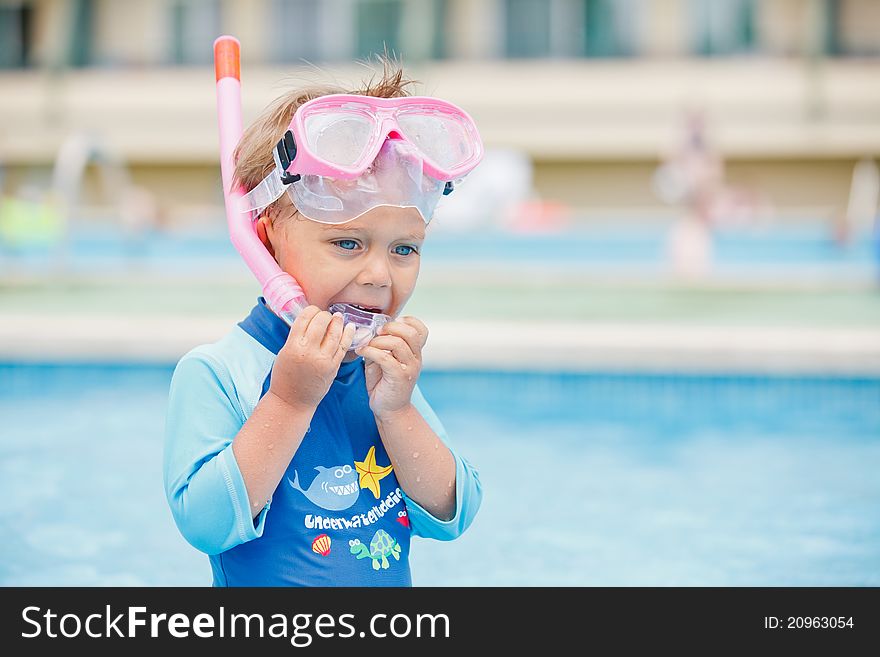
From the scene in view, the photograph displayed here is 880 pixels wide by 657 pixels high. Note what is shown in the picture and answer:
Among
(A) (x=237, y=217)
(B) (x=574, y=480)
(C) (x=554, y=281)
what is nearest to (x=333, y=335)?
(A) (x=237, y=217)

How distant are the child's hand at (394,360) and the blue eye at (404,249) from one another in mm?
132

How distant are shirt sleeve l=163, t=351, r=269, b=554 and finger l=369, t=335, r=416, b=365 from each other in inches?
11.9

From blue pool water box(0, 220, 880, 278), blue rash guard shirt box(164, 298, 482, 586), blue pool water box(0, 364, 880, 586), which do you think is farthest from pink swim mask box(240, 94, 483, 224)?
Answer: blue pool water box(0, 220, 880, 278)

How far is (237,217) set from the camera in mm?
2088

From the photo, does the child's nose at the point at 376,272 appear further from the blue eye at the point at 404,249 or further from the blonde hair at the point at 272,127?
the blonde hair at the point at 272,127

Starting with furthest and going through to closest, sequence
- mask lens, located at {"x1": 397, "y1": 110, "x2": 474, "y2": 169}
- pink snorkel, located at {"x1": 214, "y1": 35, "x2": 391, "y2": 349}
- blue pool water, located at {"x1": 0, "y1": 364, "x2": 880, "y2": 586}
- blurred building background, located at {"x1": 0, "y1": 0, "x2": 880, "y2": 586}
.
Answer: blurred building background, located at {"x1": 0, "y1": 0, "x2": 880, "y2": 586}, blue pool water, located at {"x1": 0, "y1": 364, "x2": 880, "y2": 586}, mask lens, located at {"x1": 397, "y1": 110, "x2": 474, "y2": 169}, pink snorkel, located at {"x1": 214, "y1": 35, "x2": 391, "y2": 349}

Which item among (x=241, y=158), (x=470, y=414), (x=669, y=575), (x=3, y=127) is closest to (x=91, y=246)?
A: (x=3, y=127)

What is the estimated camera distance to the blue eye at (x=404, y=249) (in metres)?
2.04

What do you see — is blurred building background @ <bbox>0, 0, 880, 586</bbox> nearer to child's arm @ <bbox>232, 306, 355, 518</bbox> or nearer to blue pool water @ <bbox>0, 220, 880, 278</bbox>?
blue pool water @ <bbox>0, 220, 880, 278</bbox>

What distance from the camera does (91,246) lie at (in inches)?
641

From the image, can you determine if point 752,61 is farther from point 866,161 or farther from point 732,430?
point 732,430

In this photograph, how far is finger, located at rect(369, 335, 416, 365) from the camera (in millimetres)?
1936

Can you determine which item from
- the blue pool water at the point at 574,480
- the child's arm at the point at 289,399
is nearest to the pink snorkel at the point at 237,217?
the child's arm at the point at 289,399
